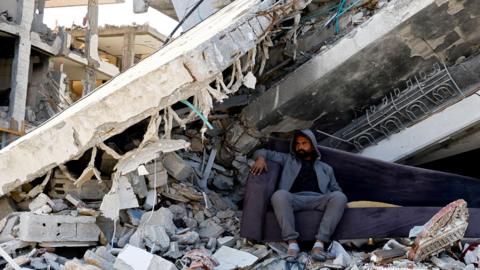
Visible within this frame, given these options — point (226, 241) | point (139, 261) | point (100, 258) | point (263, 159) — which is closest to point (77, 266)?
point (100, 258)

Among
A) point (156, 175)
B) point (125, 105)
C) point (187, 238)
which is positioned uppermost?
point (125, 105)

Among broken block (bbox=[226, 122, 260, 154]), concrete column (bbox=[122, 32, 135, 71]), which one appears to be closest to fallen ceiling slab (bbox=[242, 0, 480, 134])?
broken block (bbox=[226, 122, 260, 154])

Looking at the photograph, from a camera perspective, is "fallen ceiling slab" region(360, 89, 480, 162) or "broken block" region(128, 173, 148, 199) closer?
"broken block" region(128, 173, 148, 199)

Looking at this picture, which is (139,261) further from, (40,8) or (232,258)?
(40,8)

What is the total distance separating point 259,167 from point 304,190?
0.71 meters

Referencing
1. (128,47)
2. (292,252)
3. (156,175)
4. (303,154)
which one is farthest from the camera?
(128,47)

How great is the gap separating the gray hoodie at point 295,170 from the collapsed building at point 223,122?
2.17ft

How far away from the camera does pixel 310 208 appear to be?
5.12m

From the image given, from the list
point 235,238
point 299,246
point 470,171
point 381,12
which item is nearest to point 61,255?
point 235,238

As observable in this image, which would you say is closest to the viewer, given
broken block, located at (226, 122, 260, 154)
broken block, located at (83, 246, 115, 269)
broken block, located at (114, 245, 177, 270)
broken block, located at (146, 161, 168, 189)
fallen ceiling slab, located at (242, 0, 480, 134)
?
broken block, located at (114, 245, 177, 270)

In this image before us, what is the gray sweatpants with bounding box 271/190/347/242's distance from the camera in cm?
491

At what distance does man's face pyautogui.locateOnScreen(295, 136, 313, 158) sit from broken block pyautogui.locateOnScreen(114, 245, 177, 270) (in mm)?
2068

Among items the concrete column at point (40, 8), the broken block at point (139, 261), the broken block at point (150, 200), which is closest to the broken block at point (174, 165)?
the broken block at point (150, 200)

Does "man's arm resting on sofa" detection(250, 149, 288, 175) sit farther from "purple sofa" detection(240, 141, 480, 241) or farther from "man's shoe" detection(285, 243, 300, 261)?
"man's shoe" detection(285, 243, 300, 261)
